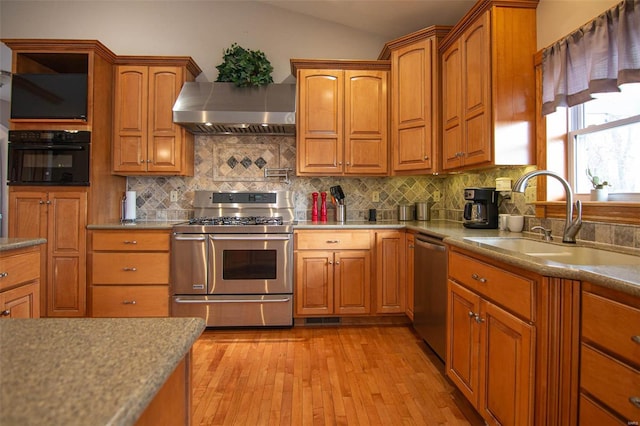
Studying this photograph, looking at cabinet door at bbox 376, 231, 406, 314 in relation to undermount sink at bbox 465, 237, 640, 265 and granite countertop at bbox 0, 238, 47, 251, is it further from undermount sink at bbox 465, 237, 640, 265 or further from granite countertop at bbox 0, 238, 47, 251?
granite countertop at bbox 0, 238, 47, 251

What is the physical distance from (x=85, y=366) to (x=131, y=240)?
271cm

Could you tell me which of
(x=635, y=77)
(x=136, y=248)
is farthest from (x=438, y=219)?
(x=136, y=248)

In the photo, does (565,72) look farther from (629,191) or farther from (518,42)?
(629,191)

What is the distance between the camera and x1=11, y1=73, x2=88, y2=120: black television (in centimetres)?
294

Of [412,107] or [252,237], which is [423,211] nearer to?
[412,107]

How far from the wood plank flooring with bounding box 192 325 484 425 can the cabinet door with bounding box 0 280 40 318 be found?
947 millimetres

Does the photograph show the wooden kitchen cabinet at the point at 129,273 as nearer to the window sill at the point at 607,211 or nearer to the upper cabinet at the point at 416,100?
the upper cabinet at the point at 416,100

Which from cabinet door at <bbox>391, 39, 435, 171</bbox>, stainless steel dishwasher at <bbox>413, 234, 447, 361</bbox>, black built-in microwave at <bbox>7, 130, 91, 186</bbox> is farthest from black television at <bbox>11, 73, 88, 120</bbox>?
stainless steel dishwasher at <bbox>413, 234, 447, 361</bbox>

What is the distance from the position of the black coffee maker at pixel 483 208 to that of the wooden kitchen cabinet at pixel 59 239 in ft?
10.2

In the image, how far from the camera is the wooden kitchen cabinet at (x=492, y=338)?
132 centimetres

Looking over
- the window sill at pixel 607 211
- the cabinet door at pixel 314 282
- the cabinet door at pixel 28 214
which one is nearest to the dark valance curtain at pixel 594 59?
the window sill at pixel 607 211

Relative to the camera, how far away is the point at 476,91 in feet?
8.00

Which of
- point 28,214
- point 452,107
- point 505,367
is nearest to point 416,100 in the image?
point 452,107

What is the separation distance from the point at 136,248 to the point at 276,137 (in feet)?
5.43
